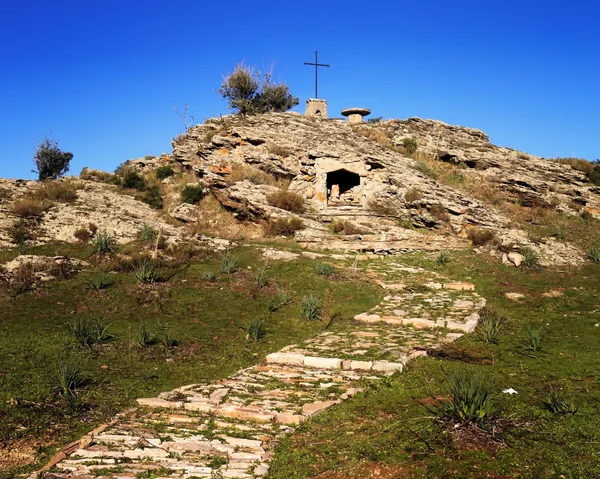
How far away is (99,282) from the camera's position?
10.8 meters

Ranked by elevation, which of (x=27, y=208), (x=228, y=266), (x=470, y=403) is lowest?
(x=470, y=403)

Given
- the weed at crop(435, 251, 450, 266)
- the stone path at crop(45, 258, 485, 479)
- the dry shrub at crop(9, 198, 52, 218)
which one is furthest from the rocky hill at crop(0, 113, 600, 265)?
the stone path at crop(45, 258, 485, 479)

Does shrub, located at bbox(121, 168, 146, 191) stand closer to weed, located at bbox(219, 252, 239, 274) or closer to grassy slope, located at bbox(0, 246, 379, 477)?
grassy slope, located at bbox(0, 246, 379, 477)

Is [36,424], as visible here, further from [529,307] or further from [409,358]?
[529,307]

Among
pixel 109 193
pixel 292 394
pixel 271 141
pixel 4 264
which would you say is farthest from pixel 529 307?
pixel 109 193

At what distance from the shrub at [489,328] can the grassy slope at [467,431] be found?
0.56 feet

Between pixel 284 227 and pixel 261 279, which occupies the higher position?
pixel 284 227

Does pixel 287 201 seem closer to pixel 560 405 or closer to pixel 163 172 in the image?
pixel 163 172

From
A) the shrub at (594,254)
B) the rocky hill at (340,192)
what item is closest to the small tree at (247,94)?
the rocky hill at (340,192)

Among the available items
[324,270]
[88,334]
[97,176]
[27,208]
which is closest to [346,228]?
[324,270]

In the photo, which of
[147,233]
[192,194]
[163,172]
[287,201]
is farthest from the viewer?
[163,172]

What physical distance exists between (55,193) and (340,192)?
1172cm

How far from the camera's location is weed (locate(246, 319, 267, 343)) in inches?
341

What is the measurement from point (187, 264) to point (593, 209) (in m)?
17.5
